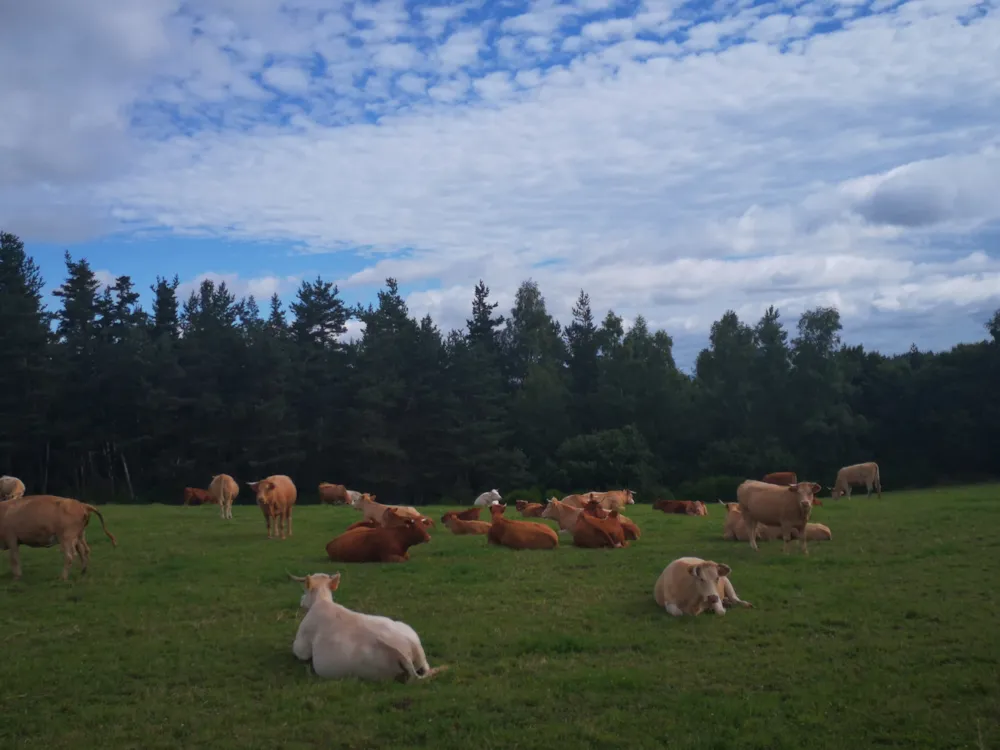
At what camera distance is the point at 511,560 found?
1466 centimetres

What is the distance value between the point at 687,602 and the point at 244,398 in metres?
43.3

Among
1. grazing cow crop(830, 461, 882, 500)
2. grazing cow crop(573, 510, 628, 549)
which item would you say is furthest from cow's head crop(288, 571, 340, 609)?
grazing cow crop(830, 461, 882, 500)

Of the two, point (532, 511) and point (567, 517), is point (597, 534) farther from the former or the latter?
point (532, 511)

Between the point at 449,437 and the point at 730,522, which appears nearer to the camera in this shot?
the point at 730,522

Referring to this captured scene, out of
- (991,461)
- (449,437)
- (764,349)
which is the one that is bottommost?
(991,461)

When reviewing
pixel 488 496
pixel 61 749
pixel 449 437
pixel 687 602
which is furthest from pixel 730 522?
pixel 449 437

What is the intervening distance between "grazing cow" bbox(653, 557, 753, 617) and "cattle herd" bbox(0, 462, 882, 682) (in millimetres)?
12

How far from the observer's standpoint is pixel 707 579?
10188mm

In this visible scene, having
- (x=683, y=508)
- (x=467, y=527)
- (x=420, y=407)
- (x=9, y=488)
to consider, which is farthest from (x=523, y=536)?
(x=420, y=407)

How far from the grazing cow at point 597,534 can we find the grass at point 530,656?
5.43 ft

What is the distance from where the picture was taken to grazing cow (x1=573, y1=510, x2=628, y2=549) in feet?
54.3

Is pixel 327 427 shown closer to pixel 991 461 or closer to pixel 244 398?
pixel 244 398

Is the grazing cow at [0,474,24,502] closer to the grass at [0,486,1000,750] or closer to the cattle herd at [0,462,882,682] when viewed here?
the cattle herd at [0,462,882,682]

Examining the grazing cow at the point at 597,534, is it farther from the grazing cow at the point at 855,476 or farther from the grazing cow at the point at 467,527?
the grazing cow at the point at 855,476
